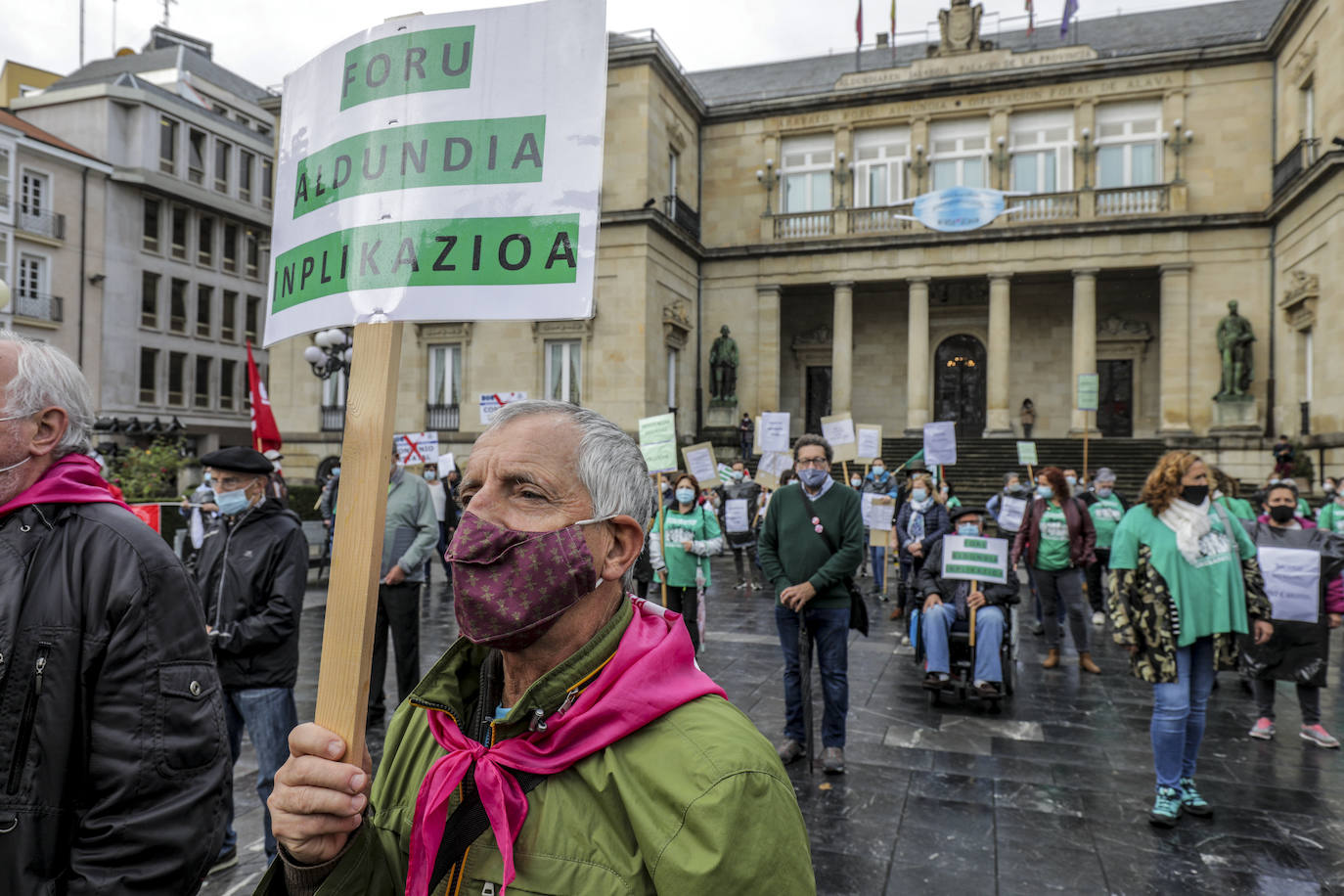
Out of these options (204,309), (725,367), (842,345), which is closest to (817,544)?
(725,367)

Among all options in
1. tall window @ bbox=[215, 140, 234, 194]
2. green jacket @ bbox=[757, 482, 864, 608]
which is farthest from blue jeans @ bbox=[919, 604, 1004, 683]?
tall window @ bbox=[215, 140, 234, 194]

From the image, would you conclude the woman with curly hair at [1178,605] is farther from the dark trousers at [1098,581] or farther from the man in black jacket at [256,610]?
the dark trousers at [1098,581]

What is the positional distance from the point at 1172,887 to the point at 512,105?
4.45 meters

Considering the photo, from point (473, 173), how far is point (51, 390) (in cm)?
130

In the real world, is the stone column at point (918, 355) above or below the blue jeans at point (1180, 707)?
above

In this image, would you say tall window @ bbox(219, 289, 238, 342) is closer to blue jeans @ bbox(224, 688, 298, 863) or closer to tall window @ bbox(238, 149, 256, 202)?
tall window @ bbox(238, 149, 256, 202)

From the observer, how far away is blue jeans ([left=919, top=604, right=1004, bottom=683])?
6871 millimetres

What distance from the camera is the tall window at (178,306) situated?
37.3 m

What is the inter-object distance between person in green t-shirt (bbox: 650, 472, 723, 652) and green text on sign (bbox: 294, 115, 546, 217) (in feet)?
21.4

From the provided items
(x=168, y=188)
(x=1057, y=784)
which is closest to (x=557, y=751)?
(x=1057, y=784)

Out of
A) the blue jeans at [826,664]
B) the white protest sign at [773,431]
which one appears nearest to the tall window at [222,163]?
the white protest sign at [773,431]

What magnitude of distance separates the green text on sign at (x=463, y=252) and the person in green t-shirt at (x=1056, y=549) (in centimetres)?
785

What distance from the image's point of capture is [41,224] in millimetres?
31906

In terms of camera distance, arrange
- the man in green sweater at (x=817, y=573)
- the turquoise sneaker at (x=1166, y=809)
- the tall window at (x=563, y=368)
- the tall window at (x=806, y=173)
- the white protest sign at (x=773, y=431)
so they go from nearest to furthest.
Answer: the turquoise sneaker at (x=1166, y=809)
the man in green sweater at (x=817, y=573)
the white protest sign at (x=773, y=431)
the tall window at (x=563, y=368)
the tall window at (x=806, y=173)
